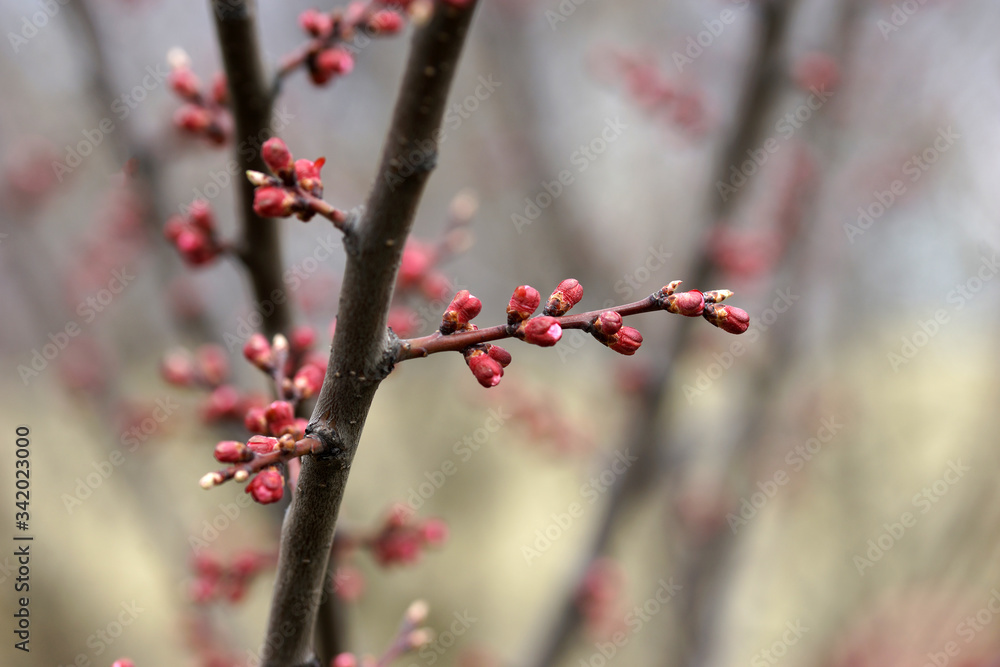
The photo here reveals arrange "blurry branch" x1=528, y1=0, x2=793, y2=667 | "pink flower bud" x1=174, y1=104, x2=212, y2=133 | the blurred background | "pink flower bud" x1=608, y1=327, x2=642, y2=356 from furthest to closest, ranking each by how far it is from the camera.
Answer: the blurred background → "blurry branch" x1=528, y1=0, x2=793, y2=667 → "pink flower bud" x1=174, y1=104, x2=212, y2=133 → "pink flower bud" x1=608, y1=327, x2=642, y2=356

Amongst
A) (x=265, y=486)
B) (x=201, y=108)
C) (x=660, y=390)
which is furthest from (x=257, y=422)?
(x=660, y=390)

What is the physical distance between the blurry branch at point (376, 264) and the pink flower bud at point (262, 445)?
6 centimetres

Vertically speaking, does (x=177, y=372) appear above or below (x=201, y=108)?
below

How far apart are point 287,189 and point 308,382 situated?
18.4 inches

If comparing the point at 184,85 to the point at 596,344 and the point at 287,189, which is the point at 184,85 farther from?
the point at 596,344

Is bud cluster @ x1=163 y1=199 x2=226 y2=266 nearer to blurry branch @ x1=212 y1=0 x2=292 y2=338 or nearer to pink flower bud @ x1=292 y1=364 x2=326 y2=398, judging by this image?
blurry branch @ x1=212 y1=0 x2=292 y2=338

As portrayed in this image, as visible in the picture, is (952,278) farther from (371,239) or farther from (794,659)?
(371,239)

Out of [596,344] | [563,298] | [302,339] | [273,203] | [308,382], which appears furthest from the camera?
[596,344]

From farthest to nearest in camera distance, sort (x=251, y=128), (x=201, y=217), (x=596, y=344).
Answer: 1. (x=596, y=344)
2. (x=201, y=217)
3. (x=251, y=128)

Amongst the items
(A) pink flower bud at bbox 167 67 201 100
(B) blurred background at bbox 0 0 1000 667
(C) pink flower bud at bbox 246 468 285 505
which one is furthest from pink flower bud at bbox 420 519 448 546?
(A) pink flower bud at bbox 167 67 201 100

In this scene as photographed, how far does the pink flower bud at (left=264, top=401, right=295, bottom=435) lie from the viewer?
1134 mm

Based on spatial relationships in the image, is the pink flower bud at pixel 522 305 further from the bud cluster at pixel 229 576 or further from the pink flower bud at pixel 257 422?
the bud cluster at pixel 229 576

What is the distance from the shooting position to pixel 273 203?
97cm

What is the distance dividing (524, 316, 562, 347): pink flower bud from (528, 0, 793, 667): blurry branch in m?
1.96
